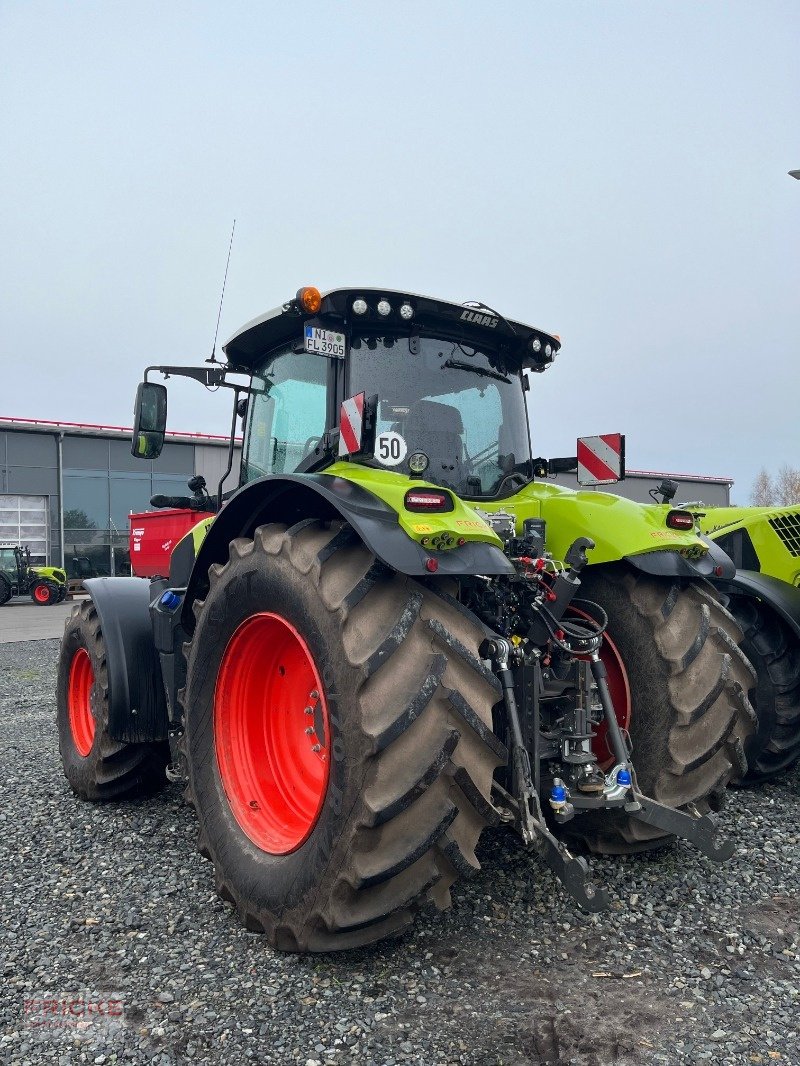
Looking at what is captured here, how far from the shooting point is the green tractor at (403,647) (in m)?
2.41

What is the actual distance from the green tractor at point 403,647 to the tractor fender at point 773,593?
4.33 ft

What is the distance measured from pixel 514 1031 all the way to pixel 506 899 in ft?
2.72

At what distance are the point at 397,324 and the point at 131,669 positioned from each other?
7.18ft

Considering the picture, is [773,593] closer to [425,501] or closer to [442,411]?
[442,411]

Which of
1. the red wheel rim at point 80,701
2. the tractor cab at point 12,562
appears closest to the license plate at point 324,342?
the red wheel rim at point 80,701

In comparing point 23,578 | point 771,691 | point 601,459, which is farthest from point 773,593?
point 23,578

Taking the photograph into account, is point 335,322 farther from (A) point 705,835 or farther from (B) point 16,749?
(B) point 16,749

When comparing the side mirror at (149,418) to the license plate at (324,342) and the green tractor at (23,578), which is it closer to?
the license plate at (324,342)

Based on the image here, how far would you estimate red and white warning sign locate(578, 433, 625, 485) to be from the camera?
151 inches

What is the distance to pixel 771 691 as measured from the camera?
452 cm

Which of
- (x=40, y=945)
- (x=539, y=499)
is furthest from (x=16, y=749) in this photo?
(x=539, y=499)

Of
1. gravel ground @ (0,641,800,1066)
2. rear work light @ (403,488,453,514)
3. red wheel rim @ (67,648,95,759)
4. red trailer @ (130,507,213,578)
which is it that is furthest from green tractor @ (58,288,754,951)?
red trailer @ (130,507,213,578)

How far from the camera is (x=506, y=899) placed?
10.1ft

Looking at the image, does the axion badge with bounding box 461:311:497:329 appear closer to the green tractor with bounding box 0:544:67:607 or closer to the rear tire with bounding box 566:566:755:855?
the rear tire with bounding box 566:566:755:855
